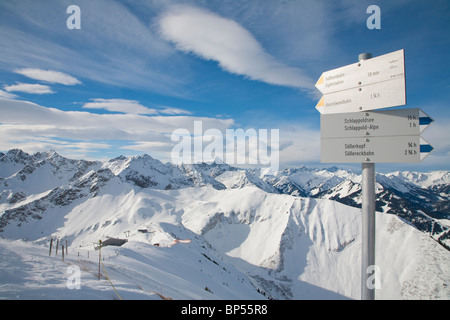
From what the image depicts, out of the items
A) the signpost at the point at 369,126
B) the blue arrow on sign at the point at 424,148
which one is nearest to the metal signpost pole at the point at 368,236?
the signpost at the point at 369,126

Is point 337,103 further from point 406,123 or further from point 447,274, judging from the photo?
point 447,274

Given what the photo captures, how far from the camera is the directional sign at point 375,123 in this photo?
4.50 metres

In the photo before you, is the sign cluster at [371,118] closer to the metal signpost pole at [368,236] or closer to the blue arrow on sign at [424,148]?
the blue arrow on sign at [424,148]

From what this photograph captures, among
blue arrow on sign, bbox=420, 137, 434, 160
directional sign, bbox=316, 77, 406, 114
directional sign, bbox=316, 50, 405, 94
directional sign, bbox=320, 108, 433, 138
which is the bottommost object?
blue arrow on sign, bbox=420, 137, 434, 160

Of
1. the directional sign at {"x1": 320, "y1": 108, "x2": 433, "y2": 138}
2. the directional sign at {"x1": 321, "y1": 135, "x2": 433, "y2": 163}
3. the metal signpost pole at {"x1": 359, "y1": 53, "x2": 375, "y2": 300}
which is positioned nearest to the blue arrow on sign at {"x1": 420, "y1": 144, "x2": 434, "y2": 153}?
the directional sign at {"x1": 321, "y1": 135, "x2": 433, "y2": 163}

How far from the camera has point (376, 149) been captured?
469 cm

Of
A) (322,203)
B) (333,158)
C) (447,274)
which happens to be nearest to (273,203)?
(322,203)

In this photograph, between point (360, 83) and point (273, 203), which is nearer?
point (360, 83)

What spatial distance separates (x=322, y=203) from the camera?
379 feet

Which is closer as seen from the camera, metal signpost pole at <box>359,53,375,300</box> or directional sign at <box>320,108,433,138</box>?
metal signpost pole at <box>359,53,375,300</box>

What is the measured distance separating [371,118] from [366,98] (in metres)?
0.42

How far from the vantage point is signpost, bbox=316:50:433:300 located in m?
4.40

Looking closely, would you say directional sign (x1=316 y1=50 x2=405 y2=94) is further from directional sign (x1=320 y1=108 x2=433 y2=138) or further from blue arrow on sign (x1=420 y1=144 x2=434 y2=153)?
blue arrow on sign (x1=420 y1=144 x2=434 y2=153)
